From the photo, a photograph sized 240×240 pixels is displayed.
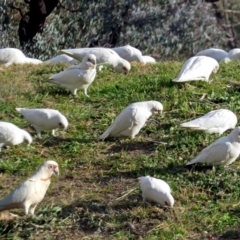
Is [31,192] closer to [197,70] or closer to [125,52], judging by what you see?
[197,70]

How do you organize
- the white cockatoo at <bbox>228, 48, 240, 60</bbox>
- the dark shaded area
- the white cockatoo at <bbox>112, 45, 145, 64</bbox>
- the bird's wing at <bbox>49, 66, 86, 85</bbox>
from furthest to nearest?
the dark shaded area
the white cockatoo at <bbox>228, 48, 240, 60</bbox>
the white cockatoo at <bbox>112, 45, 145, 64</bbox>
the bird's wing at <bbox>49, 66, 86, 85</bbox>

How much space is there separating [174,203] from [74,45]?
35.7 feet

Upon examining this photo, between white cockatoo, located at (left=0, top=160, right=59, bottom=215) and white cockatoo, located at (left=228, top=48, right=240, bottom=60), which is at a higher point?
white cockatoo, located at (left=0, top=160, right=59, bottom=215)

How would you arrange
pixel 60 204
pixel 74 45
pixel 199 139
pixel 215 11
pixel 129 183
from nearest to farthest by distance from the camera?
pixel 60 204, pixel 129 183, pixel 199 139, pixel 74 45, pixel 215 11

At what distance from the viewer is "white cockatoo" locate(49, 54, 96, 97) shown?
8.97 m

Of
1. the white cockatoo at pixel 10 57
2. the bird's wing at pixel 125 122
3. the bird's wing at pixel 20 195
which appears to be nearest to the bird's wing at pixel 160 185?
the bird's wing at pixel 20 195

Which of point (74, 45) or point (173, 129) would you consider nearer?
point (173, 129)

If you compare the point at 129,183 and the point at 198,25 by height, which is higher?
the point at 129,183

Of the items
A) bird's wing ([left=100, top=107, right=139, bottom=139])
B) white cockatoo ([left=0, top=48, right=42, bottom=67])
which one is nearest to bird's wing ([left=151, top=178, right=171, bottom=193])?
bird's wing ([left=100, top=107, right=139, bottom=139])

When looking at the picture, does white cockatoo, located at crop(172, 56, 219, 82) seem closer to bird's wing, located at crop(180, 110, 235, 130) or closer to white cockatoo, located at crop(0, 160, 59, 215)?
bird's wing, located at crop(180, 110, 235, 130)

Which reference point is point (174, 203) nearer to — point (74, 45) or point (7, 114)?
point (7, 114)

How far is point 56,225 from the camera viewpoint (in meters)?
6.09

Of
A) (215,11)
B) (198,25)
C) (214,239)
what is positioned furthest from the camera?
(215,11)

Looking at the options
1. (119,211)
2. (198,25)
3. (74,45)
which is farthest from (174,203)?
(198,25)
